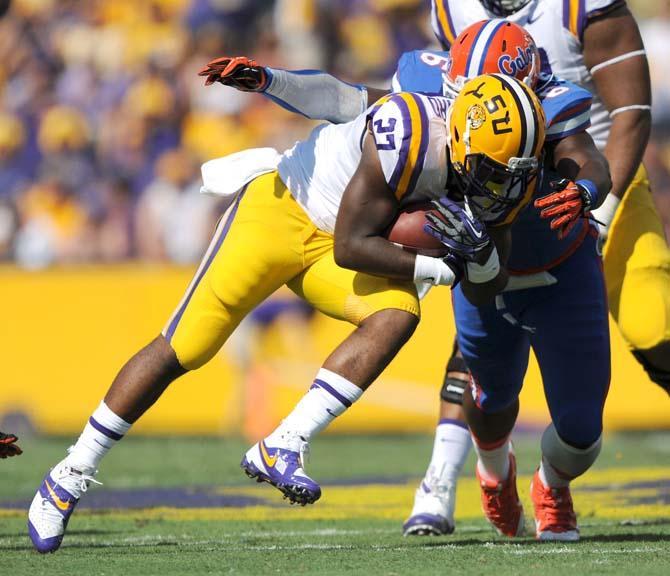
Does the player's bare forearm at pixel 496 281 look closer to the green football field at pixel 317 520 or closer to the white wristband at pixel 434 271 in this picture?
the white wristband at pixel 434 271

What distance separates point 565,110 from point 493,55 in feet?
0.97

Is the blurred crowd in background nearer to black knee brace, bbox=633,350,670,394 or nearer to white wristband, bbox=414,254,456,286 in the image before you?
black knee brace, bbox=633,350,670,394

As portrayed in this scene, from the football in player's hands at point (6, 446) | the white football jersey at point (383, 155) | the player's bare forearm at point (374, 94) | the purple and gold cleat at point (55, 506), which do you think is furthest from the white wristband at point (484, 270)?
the football in player's hands at point (6, 446)

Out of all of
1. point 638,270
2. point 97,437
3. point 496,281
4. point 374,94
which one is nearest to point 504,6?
point 374,94

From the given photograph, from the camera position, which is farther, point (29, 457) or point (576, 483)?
point (29, 457)

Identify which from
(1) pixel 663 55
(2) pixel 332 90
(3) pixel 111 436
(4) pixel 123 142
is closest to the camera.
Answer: (3) pixel 111 436

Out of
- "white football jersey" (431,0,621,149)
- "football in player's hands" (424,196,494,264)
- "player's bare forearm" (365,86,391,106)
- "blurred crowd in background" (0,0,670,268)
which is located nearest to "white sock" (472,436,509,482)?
"football in player's hands" (424,196,494,264)

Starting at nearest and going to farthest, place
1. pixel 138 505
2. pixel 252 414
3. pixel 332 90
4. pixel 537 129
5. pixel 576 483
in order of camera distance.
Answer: pixel 537 129
pixel 332 90
pixel 138 505
pixel 576 483
pixel 252 414

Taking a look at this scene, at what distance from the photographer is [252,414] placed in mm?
9484

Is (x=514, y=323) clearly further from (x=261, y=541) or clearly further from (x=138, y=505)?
(x=138, y=505)

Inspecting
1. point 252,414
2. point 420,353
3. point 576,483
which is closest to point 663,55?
point 420,353

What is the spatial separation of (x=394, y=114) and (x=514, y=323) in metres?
0.88

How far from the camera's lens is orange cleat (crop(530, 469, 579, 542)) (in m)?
4.74

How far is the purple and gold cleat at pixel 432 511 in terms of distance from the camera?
5031 millimetres
